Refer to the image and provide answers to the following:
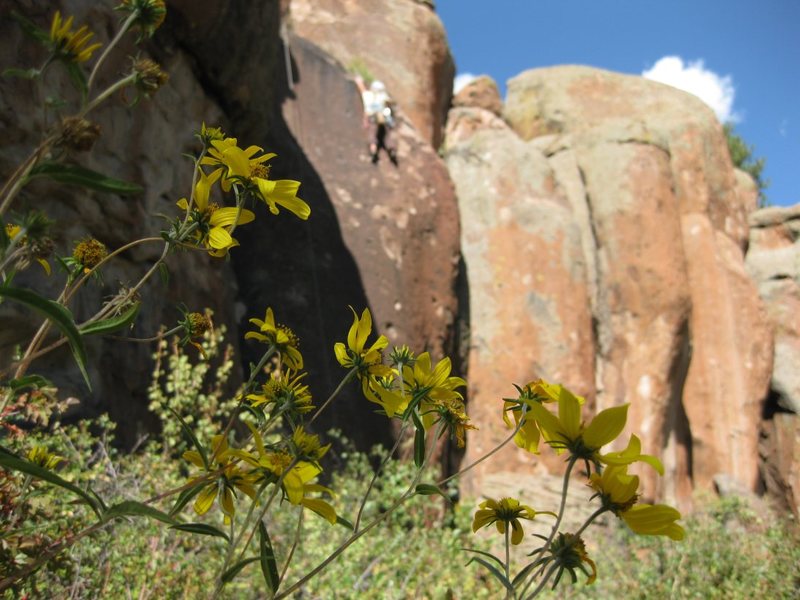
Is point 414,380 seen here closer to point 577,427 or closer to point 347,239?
point 577,427

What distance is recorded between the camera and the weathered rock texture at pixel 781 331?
31.8 ft

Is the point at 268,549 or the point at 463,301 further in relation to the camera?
the point at 463,301

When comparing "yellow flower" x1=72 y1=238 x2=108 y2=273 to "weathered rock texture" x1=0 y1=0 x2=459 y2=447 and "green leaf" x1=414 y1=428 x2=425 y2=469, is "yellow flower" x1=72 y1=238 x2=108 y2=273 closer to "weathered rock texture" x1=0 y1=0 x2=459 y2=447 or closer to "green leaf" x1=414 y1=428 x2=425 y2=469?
"green leaf" x1=414 y1=428 x2=425 y2=469

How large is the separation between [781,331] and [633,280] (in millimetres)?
3187

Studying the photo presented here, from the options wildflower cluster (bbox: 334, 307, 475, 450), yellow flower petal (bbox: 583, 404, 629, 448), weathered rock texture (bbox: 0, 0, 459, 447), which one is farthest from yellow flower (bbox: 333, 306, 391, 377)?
weathered rock texture (bbox: 0, 0, 459, 447)

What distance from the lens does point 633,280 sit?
30.5 feet

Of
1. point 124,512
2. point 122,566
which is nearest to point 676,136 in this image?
point 122,566

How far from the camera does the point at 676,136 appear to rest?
10852 mm

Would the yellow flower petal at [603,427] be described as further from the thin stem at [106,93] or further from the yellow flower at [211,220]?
the thin stem at [106,93]

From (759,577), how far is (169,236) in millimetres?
3997

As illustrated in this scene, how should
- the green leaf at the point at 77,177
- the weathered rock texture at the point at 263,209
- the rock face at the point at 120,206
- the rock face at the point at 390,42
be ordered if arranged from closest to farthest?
the green leaf at the point at 77,177, the rock face at the point at 120,206, the weathered rock texture at the point at 263,209, the rock face at the point at 390,42

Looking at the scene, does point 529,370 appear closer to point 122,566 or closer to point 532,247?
point 532,247

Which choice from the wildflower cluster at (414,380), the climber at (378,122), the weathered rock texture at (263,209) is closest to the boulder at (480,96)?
the weathered rock texture at (263,209)

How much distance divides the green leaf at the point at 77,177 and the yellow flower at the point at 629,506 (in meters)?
0.62
